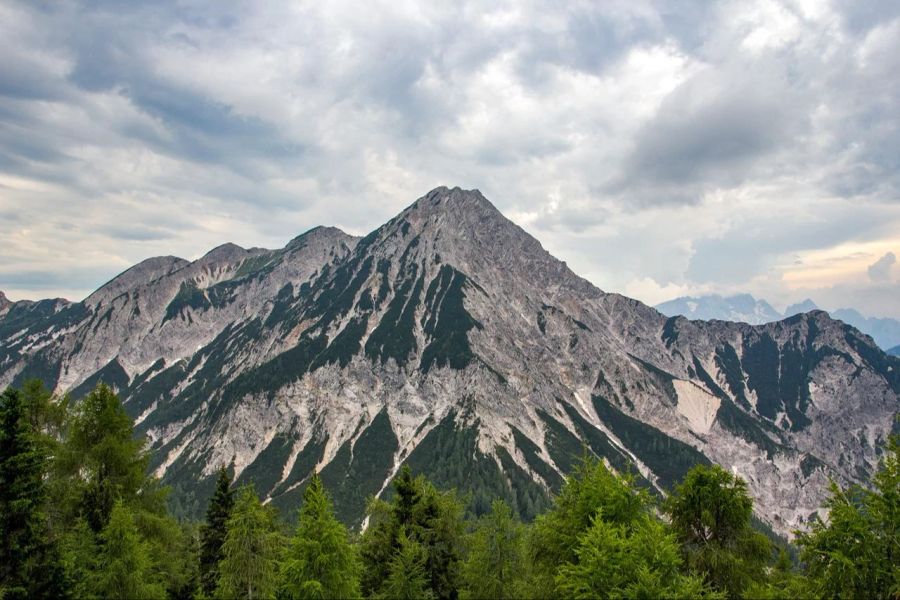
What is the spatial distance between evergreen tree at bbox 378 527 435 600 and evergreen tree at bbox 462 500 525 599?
256 cm

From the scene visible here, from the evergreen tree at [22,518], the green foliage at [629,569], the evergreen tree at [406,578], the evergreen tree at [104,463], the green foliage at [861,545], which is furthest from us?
the evergreen tree at [406,578]

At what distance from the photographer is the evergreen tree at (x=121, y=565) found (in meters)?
22.0

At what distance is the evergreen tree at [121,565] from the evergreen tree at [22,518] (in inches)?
79.6

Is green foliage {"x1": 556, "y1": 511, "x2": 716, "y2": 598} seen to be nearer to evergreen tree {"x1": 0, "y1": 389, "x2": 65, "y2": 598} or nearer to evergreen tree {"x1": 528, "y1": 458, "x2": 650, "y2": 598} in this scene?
evergreen tree {"x1": 528, "y1": 458, "x2": 650, "y2": 598}

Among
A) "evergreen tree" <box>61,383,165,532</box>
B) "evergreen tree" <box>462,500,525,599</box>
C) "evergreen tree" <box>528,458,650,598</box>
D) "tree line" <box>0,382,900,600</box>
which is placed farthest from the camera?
"evergreen tree" <box>462,500,525,599</box>

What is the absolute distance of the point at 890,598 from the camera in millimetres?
17906

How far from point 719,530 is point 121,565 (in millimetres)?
25291

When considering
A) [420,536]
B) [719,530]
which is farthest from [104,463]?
[719,530]

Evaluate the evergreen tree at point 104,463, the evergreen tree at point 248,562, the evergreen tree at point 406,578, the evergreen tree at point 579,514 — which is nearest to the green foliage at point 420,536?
the evergreen tree at point 406,578

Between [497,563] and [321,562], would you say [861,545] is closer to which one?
[497,563]

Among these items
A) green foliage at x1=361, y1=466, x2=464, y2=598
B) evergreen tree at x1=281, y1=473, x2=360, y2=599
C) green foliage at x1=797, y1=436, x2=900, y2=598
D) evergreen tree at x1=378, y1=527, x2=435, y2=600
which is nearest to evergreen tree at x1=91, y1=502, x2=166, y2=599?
evergreen tree at x1=281, y1=473, x2=360, y2=599

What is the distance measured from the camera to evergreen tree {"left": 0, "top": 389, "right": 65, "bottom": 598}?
19.8 metres

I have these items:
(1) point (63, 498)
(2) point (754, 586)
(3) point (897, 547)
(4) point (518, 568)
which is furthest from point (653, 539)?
(1) point (63, 498)

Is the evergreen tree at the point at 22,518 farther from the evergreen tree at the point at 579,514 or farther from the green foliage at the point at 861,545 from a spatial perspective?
the green foliage at the point at 861,545
